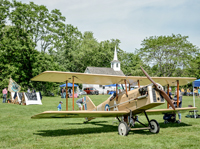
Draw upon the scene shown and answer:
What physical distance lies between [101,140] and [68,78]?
11.4 feet

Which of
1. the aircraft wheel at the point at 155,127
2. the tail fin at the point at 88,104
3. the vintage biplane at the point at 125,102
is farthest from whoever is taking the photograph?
the tail fin at the point at 88,104

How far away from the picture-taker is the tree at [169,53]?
4775 cm

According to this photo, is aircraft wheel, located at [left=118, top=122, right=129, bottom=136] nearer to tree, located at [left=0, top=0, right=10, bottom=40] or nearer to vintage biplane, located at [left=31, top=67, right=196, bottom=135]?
vintage biplane, located at [left=31, top=67, right=196, bottom=135]

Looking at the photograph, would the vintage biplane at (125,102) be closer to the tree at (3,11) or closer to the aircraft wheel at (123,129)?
the aircraft wheel at (123,129)

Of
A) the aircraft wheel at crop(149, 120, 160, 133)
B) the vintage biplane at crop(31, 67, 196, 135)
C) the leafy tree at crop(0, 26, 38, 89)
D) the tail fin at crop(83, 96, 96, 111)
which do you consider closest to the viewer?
the vintage biplane at crop(31, 67, 196, 135)

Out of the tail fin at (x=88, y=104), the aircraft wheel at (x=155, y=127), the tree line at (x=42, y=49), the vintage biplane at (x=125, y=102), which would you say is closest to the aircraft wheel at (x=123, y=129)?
the vintage biplane at (x=125, y=102)

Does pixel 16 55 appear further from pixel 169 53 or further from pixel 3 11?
pixel 169 53

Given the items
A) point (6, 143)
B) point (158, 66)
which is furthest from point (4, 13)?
point (6, 143)

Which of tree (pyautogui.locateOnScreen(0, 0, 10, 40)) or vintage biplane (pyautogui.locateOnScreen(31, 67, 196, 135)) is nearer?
vintage biplane (pyautogui.locateOnScreen(31, 67, 196, 135))

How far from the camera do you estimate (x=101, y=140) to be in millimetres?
7457

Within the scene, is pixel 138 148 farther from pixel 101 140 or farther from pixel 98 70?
pixel 98 70

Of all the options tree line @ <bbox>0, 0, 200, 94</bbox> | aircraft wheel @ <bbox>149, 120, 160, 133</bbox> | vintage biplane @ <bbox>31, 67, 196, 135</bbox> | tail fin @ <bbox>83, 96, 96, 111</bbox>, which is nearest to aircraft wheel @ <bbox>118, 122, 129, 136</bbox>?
vintage biplane @ <bbox>31, 67, 196, 135</bbox>

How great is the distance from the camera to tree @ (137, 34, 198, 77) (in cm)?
4775

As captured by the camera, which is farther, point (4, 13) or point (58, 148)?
point (4, 13)
